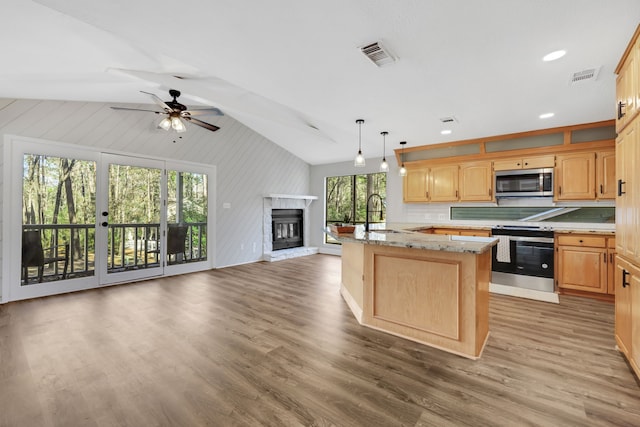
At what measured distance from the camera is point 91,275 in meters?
4.23

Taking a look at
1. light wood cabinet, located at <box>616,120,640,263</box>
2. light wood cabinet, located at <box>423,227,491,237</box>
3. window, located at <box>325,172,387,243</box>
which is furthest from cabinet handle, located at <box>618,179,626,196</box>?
window, located at <box>325,172,387,243</box>

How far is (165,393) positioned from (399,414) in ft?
4.82

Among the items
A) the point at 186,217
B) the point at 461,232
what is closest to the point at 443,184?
the point at 461,232

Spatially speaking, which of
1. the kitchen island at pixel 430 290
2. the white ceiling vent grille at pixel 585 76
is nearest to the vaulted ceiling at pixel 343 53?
the white ceiling vent grille at pixel 585 76

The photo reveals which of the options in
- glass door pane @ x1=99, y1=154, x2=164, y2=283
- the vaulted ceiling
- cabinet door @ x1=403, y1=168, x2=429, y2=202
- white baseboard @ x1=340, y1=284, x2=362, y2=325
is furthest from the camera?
cabinet door @ x1=403, y1=168, x2=429, y2=202

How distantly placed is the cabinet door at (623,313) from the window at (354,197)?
440 cm

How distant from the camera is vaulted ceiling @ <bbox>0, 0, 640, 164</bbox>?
1.93 metres

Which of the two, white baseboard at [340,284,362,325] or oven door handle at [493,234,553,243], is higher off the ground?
oven door handle at [493,234,553,243]

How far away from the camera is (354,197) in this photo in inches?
292

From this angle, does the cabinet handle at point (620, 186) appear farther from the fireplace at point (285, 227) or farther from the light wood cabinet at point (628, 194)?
the fireplace at point (285, 227)

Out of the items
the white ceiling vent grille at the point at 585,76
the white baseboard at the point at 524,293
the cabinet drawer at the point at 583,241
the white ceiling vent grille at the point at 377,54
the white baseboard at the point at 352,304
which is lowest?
the white baseboard at the point at 524,293

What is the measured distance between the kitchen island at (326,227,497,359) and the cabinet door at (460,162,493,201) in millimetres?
2699

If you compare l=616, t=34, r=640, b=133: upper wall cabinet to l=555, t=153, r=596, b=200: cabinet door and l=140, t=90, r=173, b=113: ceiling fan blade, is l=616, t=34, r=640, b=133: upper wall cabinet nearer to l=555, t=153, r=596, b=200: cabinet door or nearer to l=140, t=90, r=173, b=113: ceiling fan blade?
l=555, t=153, r=596, b=200: cabinet door

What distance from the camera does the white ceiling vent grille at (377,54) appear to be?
2326 mm
